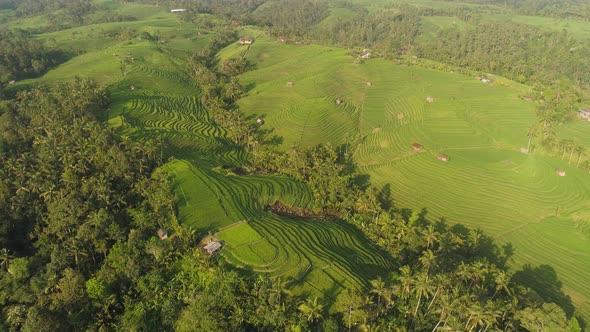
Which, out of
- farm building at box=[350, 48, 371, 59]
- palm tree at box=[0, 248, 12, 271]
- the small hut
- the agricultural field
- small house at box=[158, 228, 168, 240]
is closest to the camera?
palm tree at box=[0, 248, 12, 271]

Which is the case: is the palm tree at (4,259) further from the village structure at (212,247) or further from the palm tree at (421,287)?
the palm tree at (421,287)

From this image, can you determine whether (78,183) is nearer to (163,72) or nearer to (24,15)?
(163,72)

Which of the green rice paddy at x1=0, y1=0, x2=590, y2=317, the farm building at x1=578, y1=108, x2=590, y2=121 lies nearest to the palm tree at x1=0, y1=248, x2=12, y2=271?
the green rice paddy at x1=0, y1=0, x2=590, y2=317

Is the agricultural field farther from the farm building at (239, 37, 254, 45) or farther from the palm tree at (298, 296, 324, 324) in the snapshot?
the farm building at (239, 37, 254, 45)

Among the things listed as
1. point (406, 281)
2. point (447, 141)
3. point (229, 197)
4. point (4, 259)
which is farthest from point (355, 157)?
point (4, 259)

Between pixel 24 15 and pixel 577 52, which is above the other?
pixel 24 15

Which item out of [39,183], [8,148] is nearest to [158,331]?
[39,183]
